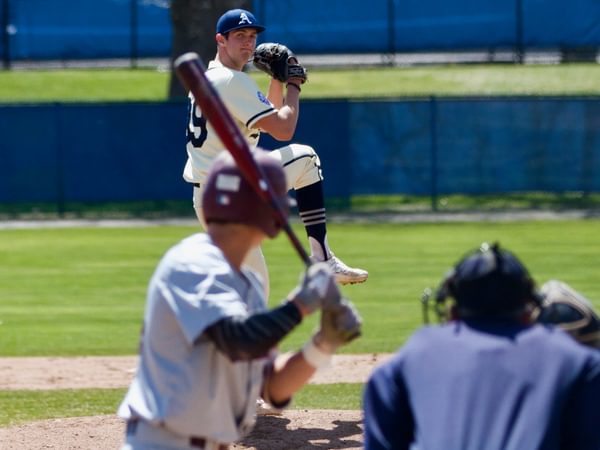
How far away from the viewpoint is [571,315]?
3674 mm

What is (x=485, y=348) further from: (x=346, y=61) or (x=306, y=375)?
(x=346, y=61)

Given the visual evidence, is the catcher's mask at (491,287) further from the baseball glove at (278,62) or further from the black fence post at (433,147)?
the black fence post at (433,147)

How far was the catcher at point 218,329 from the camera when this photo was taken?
3.56 metres

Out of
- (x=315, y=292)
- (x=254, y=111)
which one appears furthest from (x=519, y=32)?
(x=315, y=292)

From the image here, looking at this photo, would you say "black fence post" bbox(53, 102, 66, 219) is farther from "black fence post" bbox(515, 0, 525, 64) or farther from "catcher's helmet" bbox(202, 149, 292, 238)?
"catcher's helmet" bbox(202, 149, 292, 238)

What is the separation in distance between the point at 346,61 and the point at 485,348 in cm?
2716

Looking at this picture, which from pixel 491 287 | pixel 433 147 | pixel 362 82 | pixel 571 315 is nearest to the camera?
pixel 491 287

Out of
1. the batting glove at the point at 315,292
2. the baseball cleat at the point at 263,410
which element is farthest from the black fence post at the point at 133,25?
the batting glove at the point at 315,292

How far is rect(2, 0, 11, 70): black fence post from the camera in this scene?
2830 cm

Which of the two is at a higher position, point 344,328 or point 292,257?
point 344,328

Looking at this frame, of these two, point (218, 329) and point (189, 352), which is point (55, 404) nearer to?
point (189, 352)

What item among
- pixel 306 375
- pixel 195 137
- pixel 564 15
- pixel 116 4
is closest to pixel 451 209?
pixel 564 15

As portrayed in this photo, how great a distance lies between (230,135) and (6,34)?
2606 cm

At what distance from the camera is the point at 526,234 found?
720 inches
